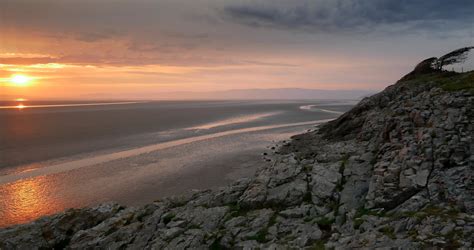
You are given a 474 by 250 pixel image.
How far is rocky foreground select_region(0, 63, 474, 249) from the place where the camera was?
1955cm

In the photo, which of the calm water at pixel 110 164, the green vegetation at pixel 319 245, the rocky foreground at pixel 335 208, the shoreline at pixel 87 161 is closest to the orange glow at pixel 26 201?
the calm water at pixel 110 164

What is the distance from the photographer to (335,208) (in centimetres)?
2408

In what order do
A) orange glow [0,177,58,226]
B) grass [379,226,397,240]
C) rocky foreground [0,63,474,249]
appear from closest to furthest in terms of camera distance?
grass [379,226,397,240]
rocky foreground [0,63,474,249]
orange glow [0,177,58,226]

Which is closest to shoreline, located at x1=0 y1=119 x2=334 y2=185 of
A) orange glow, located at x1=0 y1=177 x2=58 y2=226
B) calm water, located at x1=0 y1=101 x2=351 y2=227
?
calm water, located at x1=0 y1=101 x2=351 y2=227

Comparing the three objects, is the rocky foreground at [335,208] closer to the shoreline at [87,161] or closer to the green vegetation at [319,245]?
the green vegetation at [319,245]

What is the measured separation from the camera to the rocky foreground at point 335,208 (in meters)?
19.5

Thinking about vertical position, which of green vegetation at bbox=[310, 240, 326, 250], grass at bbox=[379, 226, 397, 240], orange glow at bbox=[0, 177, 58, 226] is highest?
grass at bbox=[379, 226, 397, 240]

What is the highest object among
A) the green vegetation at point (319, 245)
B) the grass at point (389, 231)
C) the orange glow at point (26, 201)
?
the grass at point (389, 231)

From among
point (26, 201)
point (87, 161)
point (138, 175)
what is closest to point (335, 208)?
point (138, 175)

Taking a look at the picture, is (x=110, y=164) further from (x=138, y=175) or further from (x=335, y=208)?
(x=335, y=208)

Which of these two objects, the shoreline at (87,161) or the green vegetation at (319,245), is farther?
the shoreline at (87,161)

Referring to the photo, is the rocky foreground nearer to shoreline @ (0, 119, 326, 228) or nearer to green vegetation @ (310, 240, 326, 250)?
green vegetation @ (310, 240, 326, 250)

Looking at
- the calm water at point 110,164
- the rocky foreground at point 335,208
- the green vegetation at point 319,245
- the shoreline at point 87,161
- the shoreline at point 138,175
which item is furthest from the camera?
the shoreline at point 87,161

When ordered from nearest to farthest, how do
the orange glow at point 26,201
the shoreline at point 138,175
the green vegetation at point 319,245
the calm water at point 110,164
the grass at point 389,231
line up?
the grass at point 389,231
the green vegetation at point 319,245
the orange glow at point 26,201
the shoreline at point 138,175
the calm water at point 110,164
